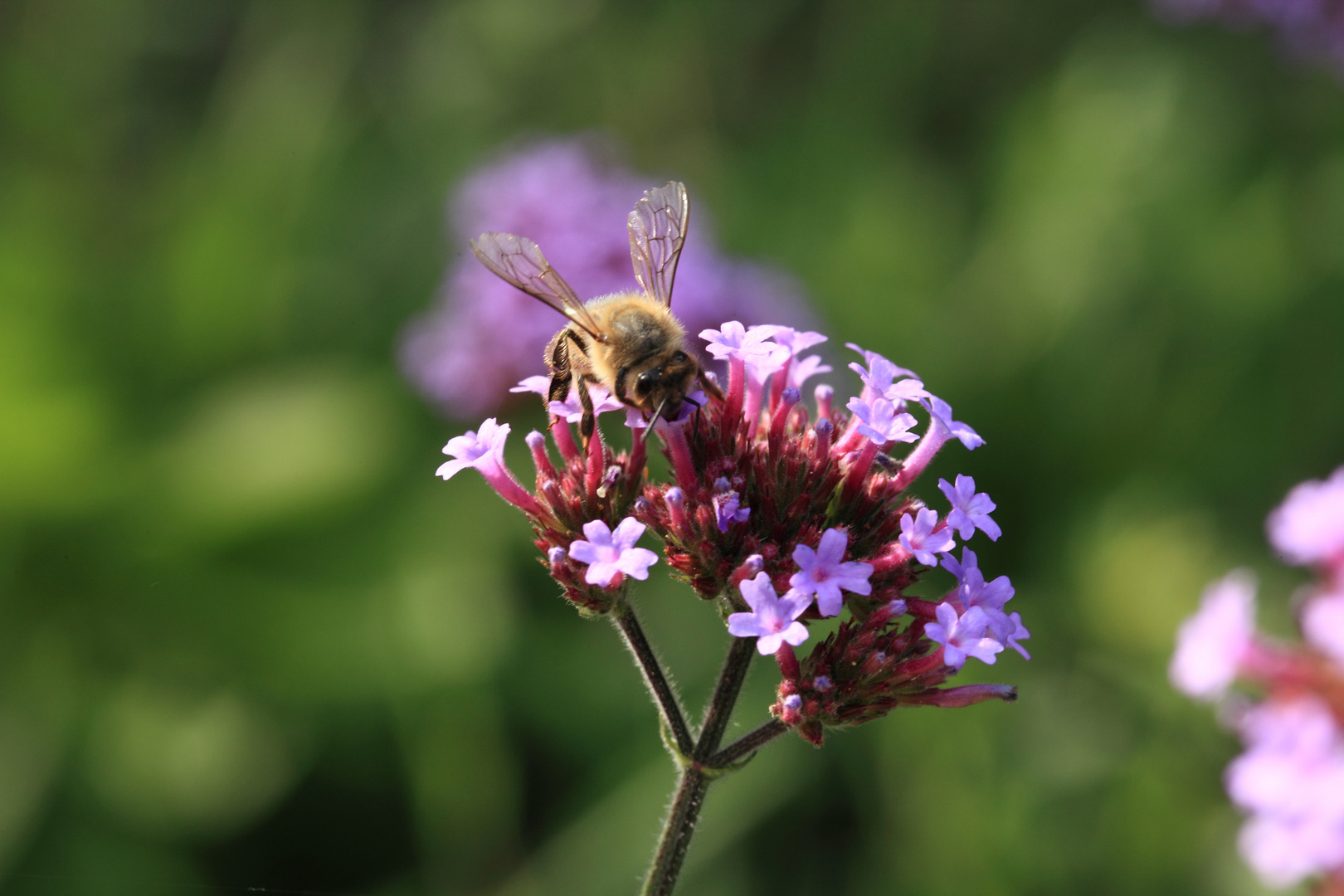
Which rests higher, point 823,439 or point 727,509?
point 823,439

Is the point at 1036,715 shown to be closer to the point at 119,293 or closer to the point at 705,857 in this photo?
the point at 705,857

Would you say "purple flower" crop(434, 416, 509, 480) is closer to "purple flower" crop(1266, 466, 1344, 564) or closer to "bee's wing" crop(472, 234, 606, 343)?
"bee's wing" crop(472, 234, 606, 343)

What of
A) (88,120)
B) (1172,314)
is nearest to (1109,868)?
(1172,314)

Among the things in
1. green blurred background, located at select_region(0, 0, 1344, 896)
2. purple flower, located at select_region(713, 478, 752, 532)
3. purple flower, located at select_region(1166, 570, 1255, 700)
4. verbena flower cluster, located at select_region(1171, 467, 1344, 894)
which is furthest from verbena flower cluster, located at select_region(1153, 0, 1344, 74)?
purple flower, located at select_region(713, 478, 752, 532)

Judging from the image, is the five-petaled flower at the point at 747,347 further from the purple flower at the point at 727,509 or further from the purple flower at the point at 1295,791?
the purple flower at the point at 1295,791

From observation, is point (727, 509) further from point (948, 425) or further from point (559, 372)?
point (559, 372)

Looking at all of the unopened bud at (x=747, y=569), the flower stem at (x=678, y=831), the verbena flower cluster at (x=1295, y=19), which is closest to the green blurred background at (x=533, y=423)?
the verbena flower cluster at (x=1295, y=19)

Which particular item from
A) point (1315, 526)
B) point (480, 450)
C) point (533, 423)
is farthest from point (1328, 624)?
point (533, 423)
